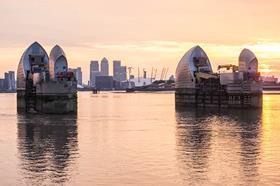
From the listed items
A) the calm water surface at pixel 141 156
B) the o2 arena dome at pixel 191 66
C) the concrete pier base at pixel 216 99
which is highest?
the o2 arena dome at pixel 191 66

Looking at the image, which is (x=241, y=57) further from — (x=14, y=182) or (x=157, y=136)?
(x=14, y=182)

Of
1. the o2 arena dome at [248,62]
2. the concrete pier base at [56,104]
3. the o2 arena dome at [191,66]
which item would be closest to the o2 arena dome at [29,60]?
the concrete pier base at [56,104]

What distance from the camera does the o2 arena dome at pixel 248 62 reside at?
106188 mm

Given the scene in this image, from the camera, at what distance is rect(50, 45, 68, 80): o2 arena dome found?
293ft

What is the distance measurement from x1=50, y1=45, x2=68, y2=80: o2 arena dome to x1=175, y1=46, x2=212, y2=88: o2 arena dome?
30.1m

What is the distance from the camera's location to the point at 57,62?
8988cm

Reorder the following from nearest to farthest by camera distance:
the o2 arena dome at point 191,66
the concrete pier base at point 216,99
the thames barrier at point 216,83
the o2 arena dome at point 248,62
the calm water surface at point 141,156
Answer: the calm water surface at point 141,156, the concrete pier base at point 216,99, the thames barrier at point 216,83, the o2 arena dome at point 248,62, the o2 arena dome at point 191,66

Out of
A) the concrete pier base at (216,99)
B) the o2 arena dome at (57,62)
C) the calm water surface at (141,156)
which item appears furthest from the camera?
the concrete pier base at (216,99)

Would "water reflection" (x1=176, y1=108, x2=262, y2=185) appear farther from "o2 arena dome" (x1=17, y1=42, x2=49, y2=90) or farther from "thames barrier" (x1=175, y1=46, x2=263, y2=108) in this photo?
"o2 arena dome" (x1=17, y1=42, x2=49, y2=90)

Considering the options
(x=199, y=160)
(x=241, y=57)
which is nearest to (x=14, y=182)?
A: (x=199, y=160)

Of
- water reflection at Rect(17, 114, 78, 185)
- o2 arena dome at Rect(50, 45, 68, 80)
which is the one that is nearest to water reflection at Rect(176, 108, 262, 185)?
water reflection at Rect(17, 114, 78, 185)

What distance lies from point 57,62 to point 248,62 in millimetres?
37160

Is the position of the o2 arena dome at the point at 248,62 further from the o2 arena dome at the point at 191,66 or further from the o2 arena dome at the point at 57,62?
the o2 arena dome at the point at 57,62

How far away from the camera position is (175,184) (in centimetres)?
2647
